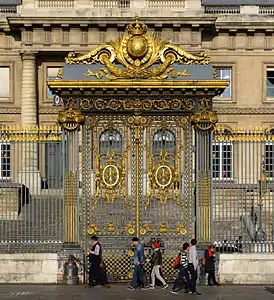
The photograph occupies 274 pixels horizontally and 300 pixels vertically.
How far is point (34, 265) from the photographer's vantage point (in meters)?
17.7

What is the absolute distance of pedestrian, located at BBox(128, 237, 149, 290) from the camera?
1686 cm

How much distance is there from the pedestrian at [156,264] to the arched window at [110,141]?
2.51 meters

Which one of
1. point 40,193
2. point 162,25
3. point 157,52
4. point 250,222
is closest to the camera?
point 157,52

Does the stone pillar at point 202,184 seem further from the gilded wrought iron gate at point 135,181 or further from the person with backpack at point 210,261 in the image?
the person with backpack at point 210,261

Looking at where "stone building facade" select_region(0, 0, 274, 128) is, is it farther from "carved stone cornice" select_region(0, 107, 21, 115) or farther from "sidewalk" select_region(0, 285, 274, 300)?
"sidewalk" select_region(0, 285, 274, 300)

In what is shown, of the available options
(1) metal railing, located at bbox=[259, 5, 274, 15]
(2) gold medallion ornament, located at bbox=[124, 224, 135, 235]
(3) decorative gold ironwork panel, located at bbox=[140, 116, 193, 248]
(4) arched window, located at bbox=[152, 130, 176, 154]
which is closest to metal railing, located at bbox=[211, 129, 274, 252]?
(3) decorative gold ironwork panel, located at bbox=[140, 116, 193, 248]

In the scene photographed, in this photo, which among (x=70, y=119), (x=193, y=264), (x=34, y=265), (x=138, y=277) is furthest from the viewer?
(x=34, y=265)

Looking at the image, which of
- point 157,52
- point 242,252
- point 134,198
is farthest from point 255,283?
point 157,52

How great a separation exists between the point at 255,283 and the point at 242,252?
78cm

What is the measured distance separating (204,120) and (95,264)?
13.7 feet

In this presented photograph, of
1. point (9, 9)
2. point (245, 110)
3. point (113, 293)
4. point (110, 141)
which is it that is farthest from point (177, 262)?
point (9, 9)

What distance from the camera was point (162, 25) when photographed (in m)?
41.8

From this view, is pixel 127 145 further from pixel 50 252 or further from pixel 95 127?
pixel 50 252

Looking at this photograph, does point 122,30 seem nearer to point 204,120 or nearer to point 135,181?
point 204,120
